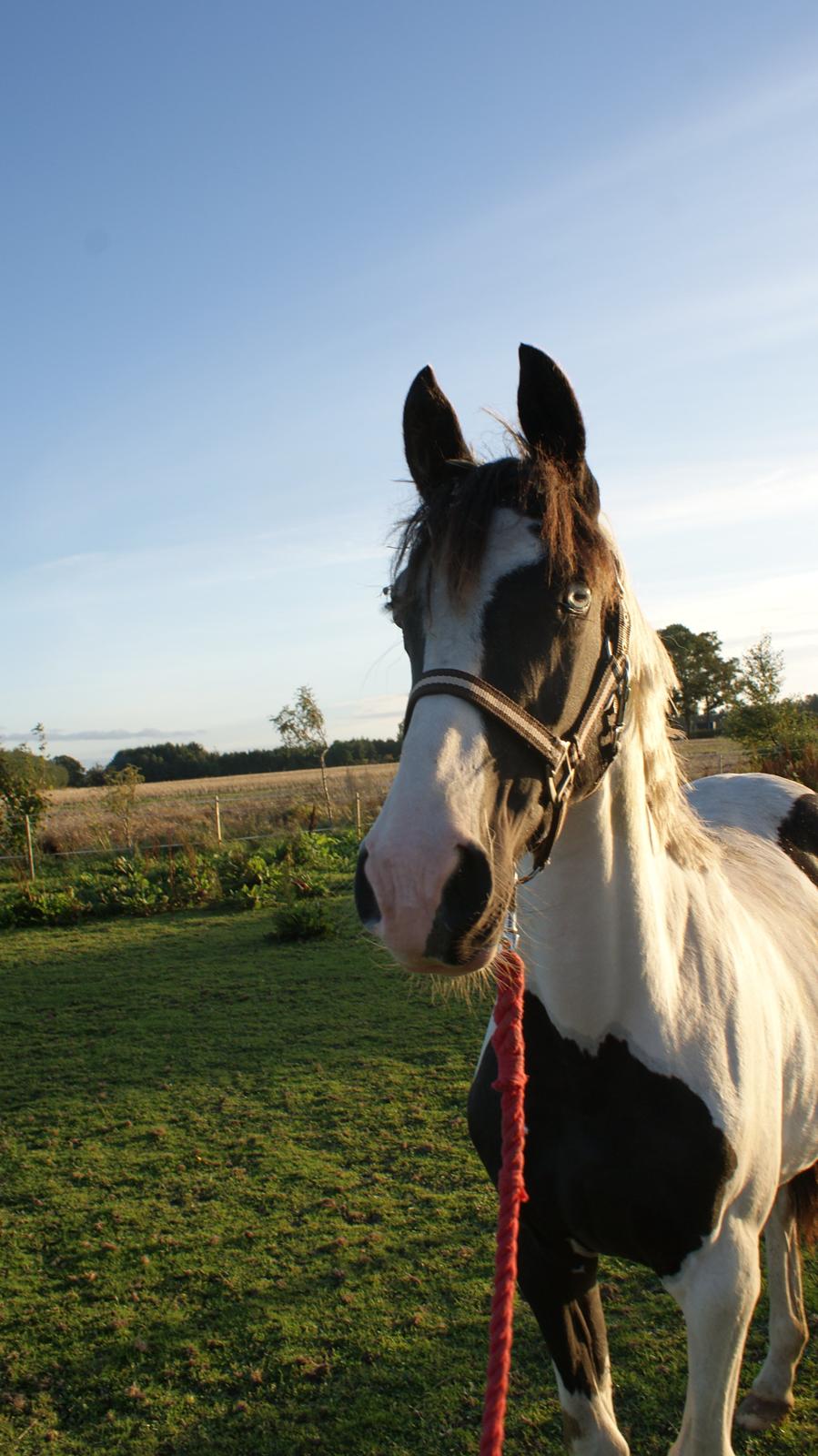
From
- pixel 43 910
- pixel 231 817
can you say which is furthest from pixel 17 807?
pixel 231 817

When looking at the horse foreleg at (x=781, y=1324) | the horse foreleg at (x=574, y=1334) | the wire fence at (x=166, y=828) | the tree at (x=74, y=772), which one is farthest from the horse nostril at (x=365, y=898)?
the tree at (x=74, y=772)

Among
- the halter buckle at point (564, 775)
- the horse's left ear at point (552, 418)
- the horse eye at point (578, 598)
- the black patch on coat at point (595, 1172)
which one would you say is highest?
the horse's left ear at point (552, 418)

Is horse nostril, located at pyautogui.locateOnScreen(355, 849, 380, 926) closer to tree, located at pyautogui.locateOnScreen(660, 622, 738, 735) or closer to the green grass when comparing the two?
the green grass

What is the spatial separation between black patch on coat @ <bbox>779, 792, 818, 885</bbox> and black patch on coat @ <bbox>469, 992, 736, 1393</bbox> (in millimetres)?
1220

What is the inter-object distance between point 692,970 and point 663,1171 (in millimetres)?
376

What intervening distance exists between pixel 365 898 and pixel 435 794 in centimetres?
18

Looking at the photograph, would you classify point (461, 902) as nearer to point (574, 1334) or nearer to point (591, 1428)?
point (574, 1334)

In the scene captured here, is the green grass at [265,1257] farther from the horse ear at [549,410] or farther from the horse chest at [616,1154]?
the horse ear at [549,410]

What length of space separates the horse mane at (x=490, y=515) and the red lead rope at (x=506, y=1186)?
71 centimetres

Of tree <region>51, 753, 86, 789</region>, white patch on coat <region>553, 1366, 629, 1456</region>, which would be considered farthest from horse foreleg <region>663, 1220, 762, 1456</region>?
tree <region>51, 753, 86, 789</region>

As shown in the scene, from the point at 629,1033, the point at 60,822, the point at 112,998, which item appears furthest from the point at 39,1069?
the point at 60,822

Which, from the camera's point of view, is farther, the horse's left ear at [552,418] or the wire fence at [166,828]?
the wire fence at [166,828]

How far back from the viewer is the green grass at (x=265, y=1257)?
2.58 metres

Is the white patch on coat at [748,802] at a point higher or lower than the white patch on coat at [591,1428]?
higher
